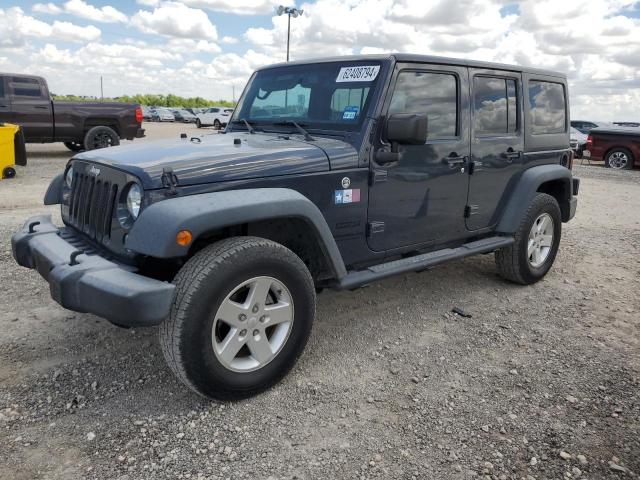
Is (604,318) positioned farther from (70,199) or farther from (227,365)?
(70,199)

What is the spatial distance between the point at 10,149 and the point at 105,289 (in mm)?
8969

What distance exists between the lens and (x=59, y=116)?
506 inches

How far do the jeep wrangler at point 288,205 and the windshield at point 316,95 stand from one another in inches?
0.5

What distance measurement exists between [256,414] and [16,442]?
115cm

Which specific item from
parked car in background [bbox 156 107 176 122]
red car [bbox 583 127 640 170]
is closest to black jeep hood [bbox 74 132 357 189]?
red car [bbox 583 127 640 170]

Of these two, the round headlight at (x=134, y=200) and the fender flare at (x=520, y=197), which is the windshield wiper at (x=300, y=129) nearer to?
the round headlight at (x=134, y=200)

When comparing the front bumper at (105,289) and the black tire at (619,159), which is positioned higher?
the black tire at (619,159)

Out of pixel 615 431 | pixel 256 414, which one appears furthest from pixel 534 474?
pixel 256 414

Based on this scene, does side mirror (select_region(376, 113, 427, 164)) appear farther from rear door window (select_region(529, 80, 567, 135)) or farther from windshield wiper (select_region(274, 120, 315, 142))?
rear door window (select_region(529, 80, 567, 135))

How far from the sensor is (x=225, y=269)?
268cm

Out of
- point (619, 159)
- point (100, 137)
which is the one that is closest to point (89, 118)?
point (100, 137)

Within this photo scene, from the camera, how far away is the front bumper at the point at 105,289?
2.47 m

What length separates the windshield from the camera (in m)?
3.57

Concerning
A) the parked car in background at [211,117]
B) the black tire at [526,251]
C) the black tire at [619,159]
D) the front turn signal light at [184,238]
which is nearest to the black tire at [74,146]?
the black tire at [526,251]
